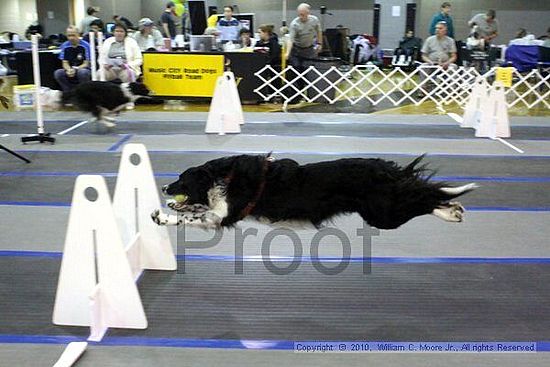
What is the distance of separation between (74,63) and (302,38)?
4.26 m

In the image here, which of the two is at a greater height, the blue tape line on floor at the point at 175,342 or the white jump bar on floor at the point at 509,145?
the white jump bar on floor at the point at 509,145

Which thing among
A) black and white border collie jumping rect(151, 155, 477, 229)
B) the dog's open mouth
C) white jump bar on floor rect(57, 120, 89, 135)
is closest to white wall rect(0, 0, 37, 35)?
white jump bar on floor rect(57, 120, 89, 135)

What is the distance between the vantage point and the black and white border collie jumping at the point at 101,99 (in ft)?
26.3

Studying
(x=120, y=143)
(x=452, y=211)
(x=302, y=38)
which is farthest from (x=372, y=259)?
(x=302, y=38)

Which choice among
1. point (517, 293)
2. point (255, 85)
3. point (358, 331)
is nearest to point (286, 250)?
point (358, 331)

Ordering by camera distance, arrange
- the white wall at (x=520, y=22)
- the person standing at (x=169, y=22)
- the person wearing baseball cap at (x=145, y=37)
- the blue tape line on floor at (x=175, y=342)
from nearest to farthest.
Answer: the blue tape line on floor at (x=175, y=342) → the person wearing baseball cap at (x=145, y=37) → the person standing at (x=169, y=22) → the white wall at (x=520, y=22)

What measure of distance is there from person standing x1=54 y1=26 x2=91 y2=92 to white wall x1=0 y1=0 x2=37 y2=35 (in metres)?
11.4

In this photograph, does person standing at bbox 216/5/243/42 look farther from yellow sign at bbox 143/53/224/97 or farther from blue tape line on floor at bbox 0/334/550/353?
blue tape line on floor at bbox 0/334/550/353

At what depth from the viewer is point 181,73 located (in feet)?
35.4

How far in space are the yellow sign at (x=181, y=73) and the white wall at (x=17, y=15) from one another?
1179 cm

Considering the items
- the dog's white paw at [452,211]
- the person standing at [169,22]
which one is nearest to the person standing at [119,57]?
the person standing at [169,22]

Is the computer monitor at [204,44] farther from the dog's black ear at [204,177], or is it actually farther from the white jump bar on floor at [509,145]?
the dog's black ear at [204,177]

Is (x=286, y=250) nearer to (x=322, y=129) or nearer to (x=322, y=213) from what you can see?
(x=322, y=213)

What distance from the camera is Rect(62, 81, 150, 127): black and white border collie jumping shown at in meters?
8.02
